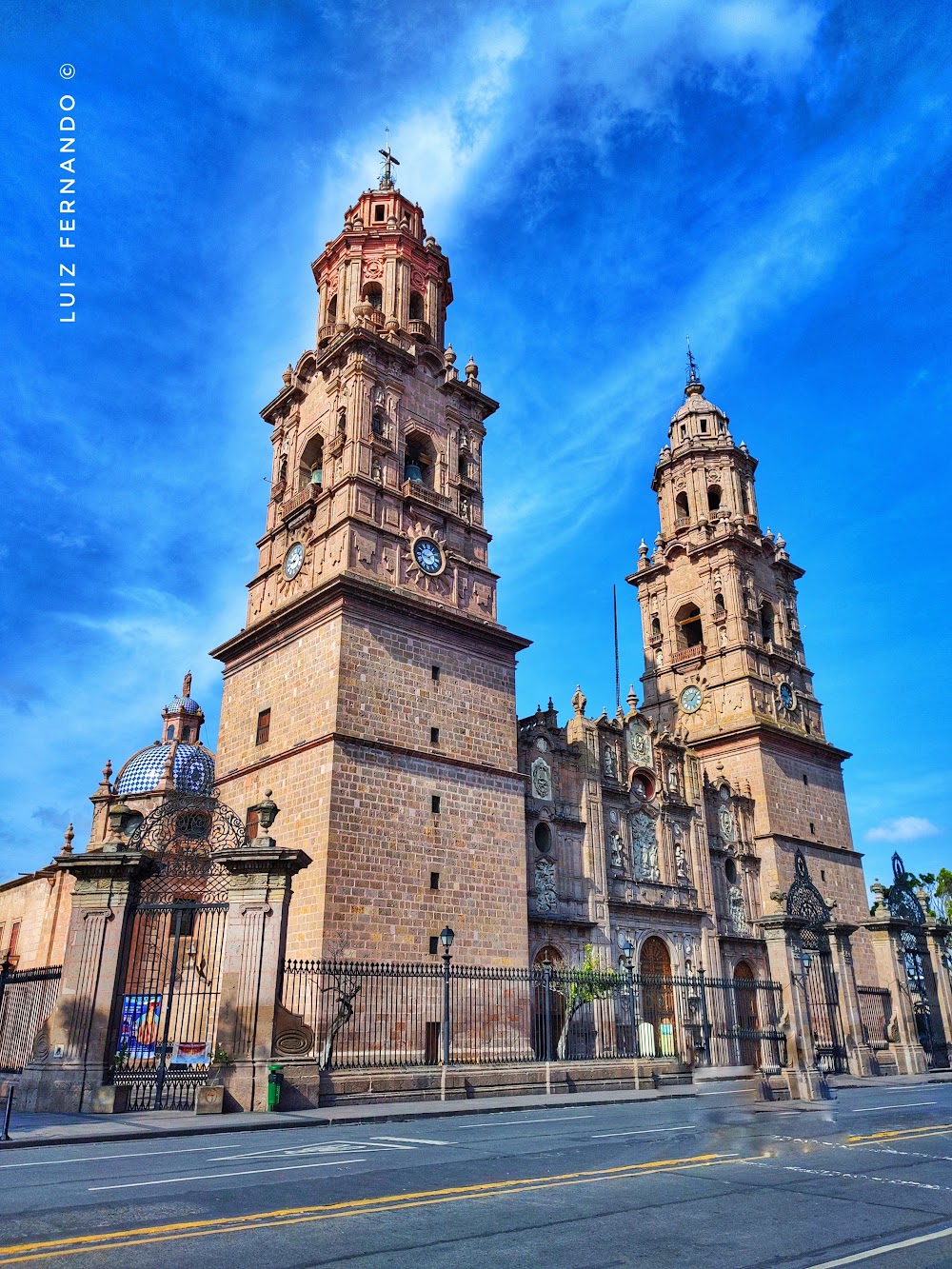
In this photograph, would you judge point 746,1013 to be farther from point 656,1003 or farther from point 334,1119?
point 334,1119

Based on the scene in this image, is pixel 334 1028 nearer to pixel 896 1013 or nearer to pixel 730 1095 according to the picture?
pixel 730 1095

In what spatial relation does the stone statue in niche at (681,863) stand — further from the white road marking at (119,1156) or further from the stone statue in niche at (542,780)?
the white road marking at (119,1156)

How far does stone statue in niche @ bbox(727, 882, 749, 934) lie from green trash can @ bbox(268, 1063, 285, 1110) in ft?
90.2

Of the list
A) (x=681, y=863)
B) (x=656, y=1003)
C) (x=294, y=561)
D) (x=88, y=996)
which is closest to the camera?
(x=88, y=996)

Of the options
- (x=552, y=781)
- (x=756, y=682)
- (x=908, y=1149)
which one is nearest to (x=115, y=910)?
(x=908, y=1149)

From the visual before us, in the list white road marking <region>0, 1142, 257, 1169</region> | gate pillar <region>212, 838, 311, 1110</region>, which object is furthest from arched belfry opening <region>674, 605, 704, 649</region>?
white road marking <region>0, 1142, 257, 1169</region>

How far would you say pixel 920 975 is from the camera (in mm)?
35812

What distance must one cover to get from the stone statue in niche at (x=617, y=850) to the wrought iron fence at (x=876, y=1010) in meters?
12.8

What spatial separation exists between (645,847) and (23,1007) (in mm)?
23356

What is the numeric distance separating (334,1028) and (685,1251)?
57.8ft

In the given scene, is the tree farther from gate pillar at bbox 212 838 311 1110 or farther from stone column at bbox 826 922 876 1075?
gate pillar at bbox 212 838 311 1110

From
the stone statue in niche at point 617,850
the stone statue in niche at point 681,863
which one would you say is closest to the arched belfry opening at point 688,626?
the stone statue in niche at point 681,863

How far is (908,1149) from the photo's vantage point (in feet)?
41.0

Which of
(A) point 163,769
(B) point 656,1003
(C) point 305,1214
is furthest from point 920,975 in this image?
(A) point 163,769
